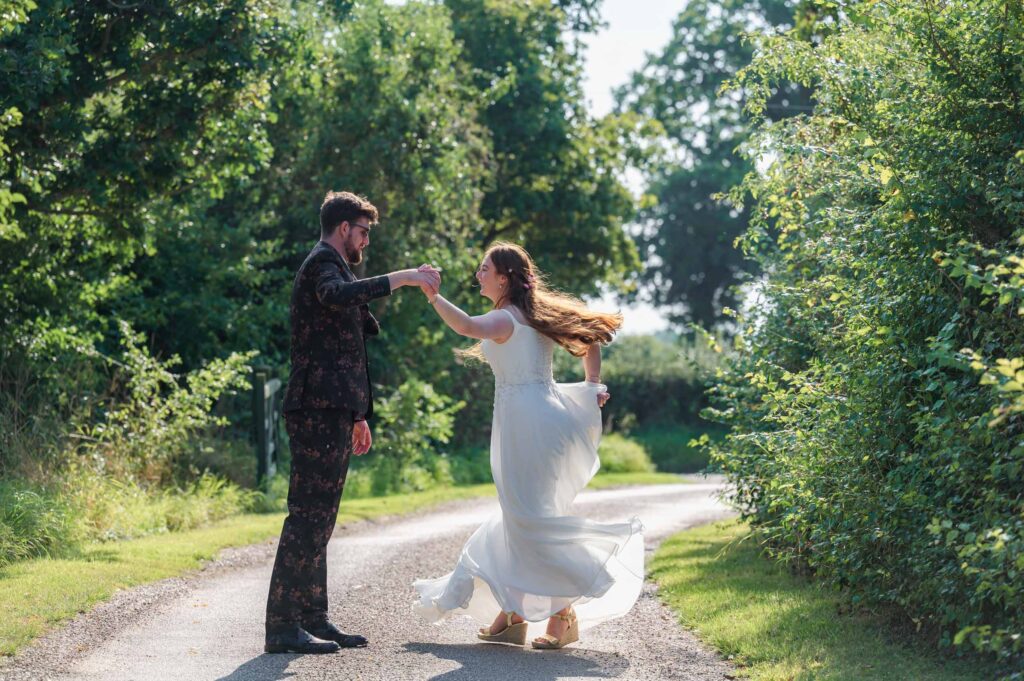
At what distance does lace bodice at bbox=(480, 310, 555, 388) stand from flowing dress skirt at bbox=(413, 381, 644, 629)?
0.17 feet

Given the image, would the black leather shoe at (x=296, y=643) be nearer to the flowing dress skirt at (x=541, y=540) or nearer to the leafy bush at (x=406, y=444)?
the flowing dress skirt at (x=541, y=540)

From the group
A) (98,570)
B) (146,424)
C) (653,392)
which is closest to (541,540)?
(98,570)

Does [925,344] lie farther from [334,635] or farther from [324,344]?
[334,635]

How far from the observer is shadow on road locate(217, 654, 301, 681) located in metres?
6.04

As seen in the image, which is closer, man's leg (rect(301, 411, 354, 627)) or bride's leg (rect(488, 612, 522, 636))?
man's leg (rect(301, 411, 354, 627))

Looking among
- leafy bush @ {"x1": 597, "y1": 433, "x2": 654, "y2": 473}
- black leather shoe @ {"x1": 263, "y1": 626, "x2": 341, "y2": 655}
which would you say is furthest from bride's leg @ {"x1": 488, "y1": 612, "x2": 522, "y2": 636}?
leafy bush @ {"x1": 597, "y1": 433, "x2": 654, "y2": 473}

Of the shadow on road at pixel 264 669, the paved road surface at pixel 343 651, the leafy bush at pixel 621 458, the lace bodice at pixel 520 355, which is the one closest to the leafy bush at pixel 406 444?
the leafy bush at pixel 621 458

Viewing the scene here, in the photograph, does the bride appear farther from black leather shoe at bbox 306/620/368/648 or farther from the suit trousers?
the suit trousers

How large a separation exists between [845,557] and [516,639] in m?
1.95

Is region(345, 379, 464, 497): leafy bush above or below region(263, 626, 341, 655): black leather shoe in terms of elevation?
above

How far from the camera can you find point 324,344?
6918 mm

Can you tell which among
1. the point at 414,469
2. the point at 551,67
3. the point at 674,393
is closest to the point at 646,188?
the point at 674,393

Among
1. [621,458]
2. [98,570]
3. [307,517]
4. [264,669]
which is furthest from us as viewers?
[621,458]

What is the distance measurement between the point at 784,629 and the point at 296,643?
286 cm
